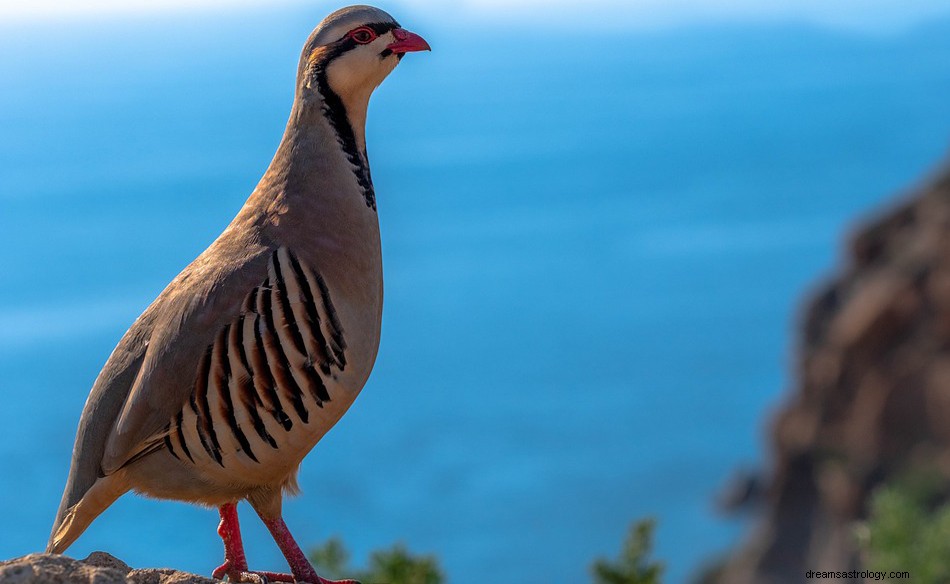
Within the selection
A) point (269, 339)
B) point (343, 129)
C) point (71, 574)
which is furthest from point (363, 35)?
point (71, 574)

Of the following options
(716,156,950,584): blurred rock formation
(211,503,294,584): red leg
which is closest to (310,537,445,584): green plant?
(211,503,294,584): red leg

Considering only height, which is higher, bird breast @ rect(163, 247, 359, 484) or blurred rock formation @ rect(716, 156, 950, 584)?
blurred rock formation @ rect(716, 156, 950, 584)

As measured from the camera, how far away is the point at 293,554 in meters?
3.85

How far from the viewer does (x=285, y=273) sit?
359 centimetres

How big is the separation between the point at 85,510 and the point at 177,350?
2.02 feet

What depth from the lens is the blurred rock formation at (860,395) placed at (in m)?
17.2

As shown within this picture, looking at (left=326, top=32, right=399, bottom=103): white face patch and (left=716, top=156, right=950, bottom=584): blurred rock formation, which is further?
(left=716, top=156, right=950, bottom=584): blurred rock formation

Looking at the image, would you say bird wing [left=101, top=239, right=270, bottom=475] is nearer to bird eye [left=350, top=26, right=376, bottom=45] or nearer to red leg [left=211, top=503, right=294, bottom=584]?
red leg [left=211, top=503, right=294, bottom=584]

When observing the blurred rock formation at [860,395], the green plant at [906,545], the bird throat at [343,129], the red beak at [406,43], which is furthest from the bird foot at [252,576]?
the blurred rock formation at [860,395]

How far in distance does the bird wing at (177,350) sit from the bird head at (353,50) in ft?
1.87

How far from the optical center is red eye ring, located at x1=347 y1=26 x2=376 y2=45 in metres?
3.75

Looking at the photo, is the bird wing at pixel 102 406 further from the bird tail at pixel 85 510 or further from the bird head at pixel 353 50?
the bird head at pixel 353 50

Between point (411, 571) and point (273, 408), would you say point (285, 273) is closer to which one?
point (273, 408)

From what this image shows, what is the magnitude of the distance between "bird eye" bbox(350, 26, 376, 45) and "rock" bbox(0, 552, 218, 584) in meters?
1.66
